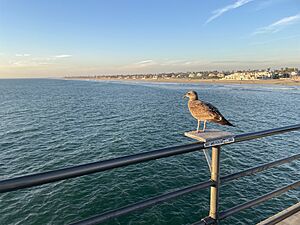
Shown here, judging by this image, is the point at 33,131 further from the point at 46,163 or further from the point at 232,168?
the point at 232,168

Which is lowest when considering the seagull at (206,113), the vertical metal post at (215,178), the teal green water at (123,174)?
the teal green water at (123,174)

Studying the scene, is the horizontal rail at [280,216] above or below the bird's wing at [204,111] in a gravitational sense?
below

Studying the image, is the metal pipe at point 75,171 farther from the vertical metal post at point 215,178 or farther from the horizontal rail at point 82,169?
the vertical metal post at point 215,178

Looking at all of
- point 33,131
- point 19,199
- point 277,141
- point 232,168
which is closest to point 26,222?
point 19,199

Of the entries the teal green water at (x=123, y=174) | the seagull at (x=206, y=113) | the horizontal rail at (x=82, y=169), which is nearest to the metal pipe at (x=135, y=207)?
the horizontal rail at (x=82, y=169)

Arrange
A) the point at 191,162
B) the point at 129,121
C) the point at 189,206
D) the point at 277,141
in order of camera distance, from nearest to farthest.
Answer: the point at 189,206 < the point at 191,162 < the point at 277,141 < the point at 129,121

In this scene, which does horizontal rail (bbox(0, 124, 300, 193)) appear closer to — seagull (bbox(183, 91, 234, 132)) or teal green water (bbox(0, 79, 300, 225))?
seagull (bbox(183, 91, 234, 132))

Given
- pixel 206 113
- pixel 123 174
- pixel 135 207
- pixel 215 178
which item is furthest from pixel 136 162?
pixel 123 174

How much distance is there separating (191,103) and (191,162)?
14.8 metres

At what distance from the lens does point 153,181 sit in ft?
48.0

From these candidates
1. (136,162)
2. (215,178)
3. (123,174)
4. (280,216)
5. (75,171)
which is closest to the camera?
(75,171)

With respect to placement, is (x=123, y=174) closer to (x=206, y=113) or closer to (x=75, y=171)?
(x=206, y=113)

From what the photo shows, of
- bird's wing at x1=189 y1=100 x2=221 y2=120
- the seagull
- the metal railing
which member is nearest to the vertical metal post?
the metal railing

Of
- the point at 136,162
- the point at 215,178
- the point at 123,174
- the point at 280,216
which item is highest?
the point at 136,162
